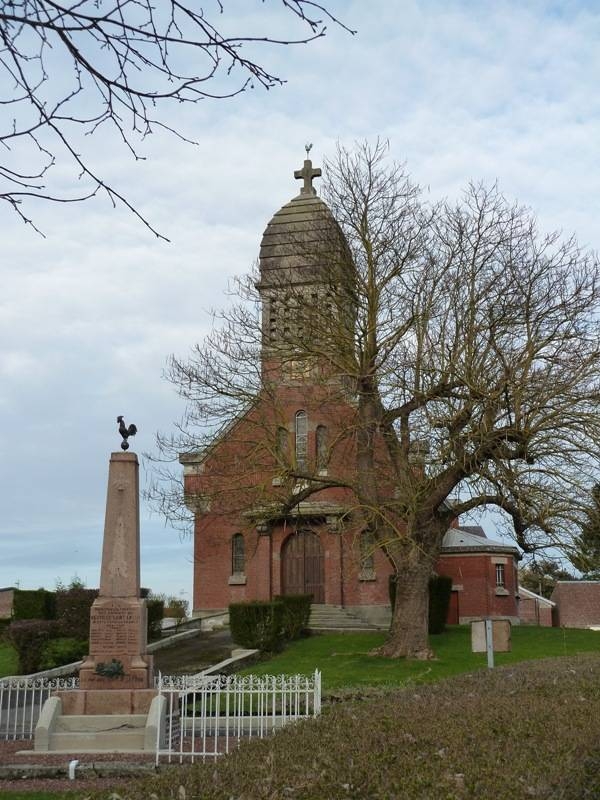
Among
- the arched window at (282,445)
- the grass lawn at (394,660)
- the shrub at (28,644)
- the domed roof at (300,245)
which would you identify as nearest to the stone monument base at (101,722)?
the grass lawn at (394,660)

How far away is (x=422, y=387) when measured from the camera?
71.8 feet

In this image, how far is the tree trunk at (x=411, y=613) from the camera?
2222cm

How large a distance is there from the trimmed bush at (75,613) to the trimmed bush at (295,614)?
5804 mm

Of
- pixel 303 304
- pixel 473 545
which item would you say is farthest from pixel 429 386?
pixel 473 545

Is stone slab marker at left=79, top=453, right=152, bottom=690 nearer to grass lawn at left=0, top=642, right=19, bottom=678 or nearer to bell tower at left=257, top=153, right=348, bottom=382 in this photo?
bell tower at left=257, top=153, right=348, bottom=382

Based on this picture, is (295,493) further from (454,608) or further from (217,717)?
(454,608)

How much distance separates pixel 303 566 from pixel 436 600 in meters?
5.94

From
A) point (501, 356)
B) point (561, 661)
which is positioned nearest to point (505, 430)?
point (501, 356)

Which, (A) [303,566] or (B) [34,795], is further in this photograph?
(A) [303,566]

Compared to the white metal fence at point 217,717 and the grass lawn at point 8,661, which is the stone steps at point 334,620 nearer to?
the grass lawn at point 8,661

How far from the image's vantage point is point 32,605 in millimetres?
28781

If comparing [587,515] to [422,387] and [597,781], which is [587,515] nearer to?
[422,387]

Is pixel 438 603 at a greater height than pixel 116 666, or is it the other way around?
pixel 438 603

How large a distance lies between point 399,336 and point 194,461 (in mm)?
14241
